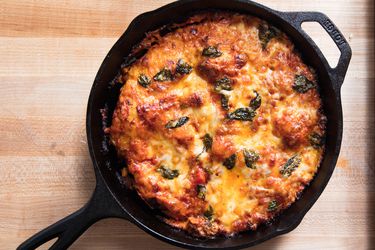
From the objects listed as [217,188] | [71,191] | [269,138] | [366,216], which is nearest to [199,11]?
[269,138]

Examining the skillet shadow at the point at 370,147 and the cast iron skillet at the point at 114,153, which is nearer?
the cast iron skillet at the point at 114,153

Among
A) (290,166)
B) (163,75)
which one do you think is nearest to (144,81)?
(163,75)

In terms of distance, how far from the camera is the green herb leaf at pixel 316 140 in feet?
10.8

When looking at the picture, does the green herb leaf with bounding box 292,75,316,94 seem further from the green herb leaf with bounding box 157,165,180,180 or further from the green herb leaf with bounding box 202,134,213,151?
the green herb leaf with bounding box 157,165,180,180

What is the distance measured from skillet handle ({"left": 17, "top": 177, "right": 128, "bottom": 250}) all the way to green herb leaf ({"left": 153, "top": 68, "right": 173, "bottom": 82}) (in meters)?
0.73

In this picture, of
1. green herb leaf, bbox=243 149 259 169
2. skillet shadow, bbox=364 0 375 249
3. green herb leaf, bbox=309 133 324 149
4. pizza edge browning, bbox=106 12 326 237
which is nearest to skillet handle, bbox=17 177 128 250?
pizza edge browning, bbox=106 12 326 237

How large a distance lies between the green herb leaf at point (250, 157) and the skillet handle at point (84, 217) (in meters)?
0.80

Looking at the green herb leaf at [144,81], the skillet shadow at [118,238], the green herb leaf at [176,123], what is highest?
the green herb leaf at [144,81]

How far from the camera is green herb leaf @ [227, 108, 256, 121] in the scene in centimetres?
322

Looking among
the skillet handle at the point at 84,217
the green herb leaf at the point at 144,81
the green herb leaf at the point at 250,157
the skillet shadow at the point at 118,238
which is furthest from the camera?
the skillet shadow at the point at 118,238

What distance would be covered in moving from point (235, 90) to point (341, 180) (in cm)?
105

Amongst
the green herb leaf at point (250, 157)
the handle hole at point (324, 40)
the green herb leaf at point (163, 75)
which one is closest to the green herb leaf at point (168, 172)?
the green herb leaf at point (250, 157)

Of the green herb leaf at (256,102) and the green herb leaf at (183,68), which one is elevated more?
the green herb leaf at (183,68)

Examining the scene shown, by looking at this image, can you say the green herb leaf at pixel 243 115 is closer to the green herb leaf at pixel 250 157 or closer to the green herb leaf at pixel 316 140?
the green herb leaf at pixel 250 157
